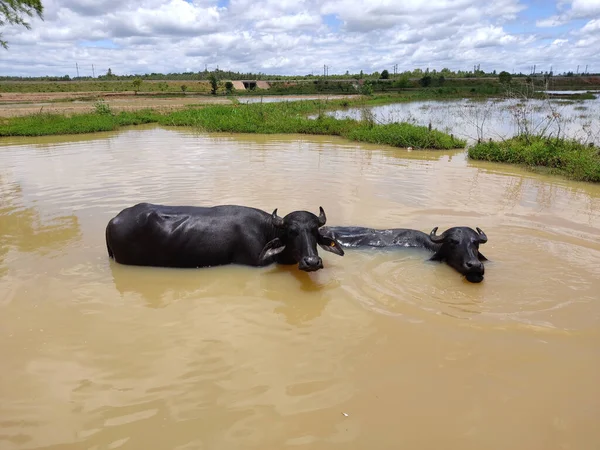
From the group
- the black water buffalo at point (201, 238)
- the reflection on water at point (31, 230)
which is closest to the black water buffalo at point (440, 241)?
the black water buffalo at point (201, 238)

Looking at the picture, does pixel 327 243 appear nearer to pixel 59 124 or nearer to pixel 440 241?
pixel 440 241

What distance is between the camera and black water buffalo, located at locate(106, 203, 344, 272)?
4645mm

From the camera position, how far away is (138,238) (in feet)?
15.4

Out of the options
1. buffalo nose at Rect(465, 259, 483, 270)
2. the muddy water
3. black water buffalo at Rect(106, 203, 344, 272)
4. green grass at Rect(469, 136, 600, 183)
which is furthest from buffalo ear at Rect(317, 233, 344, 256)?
green grass at Rect(469, 136, 600, 183)

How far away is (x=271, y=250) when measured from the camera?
4.61 meters

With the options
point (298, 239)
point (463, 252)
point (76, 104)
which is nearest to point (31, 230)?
point (298, 239)

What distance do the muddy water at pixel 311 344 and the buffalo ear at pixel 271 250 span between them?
21 cm

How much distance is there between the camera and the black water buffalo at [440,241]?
4.46 m

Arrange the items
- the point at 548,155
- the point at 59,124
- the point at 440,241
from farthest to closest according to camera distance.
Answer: the point at 59,124 → the point at 548,155 → the point at 440,241

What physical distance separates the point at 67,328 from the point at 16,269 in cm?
169

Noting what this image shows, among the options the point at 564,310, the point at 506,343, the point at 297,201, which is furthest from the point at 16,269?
the point at 564,310

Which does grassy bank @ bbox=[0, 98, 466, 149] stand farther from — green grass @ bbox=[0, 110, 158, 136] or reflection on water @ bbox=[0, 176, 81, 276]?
reflection on water @ bbox=[0, 176, 81, 276]

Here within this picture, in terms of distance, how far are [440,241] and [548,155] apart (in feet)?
23.6

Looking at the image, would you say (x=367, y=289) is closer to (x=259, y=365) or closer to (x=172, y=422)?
(x=259, y=365)
